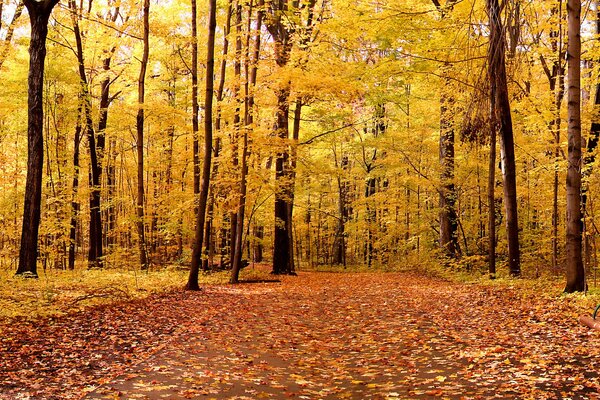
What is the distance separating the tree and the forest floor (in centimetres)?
438

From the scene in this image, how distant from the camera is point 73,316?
28.4ft

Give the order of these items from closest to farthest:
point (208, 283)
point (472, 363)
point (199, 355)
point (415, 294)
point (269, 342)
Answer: point (472, 363) → point (199, 355) → point (269, 342) → point (415, 294) → point (208, 283)

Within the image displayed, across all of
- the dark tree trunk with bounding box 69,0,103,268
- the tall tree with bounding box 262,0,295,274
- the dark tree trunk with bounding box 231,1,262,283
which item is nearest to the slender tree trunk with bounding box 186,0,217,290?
the dark tree trunk with bounding box 231,1,262,283

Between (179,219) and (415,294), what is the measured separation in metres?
9.99

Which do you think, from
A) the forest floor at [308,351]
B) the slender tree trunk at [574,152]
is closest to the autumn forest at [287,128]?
the slender tree trunk at [574,152]

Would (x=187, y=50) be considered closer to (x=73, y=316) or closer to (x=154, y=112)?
(x=154, y=112)

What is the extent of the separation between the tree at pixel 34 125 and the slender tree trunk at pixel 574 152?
11.7 m

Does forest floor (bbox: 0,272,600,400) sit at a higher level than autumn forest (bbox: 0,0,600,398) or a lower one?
lower

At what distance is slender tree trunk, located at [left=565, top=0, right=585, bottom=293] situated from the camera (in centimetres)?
912

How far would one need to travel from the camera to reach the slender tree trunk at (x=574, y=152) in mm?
9117

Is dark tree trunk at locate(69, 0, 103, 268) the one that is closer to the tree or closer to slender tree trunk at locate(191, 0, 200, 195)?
slender tree trunk at locate(191, 0, 200, 195)

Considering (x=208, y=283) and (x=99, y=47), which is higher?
(x=99, y=47)

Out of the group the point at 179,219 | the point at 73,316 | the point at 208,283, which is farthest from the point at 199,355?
the point at 179,219

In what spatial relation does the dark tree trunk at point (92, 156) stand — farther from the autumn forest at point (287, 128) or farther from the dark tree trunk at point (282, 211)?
the dark tree trunk at point (282, 211)
